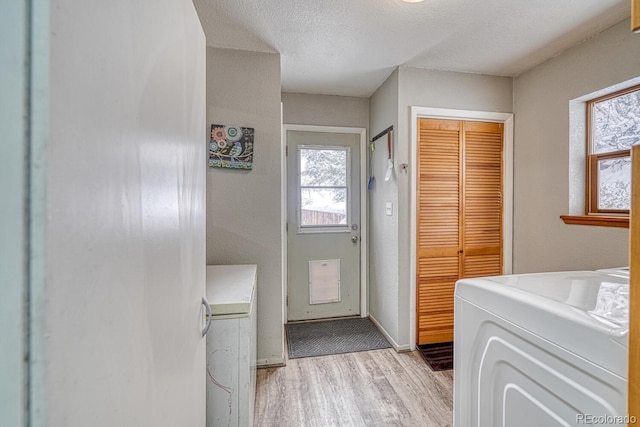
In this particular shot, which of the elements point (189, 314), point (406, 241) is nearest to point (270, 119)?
point (406, 241)

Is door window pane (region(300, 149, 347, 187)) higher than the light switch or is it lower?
higher

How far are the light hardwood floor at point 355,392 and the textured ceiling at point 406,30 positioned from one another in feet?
7.87

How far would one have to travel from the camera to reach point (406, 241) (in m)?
2.47

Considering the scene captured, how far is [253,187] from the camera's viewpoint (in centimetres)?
224

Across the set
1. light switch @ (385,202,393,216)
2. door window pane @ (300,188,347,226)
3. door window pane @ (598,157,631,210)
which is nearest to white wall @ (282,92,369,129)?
door window pane @ (300,188,347,226)

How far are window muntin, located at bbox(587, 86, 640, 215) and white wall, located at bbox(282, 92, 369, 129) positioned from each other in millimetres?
1881

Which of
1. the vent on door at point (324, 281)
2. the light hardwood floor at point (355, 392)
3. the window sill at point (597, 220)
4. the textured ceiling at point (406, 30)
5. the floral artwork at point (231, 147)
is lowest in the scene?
the light hardwood floor at point (355, 392)

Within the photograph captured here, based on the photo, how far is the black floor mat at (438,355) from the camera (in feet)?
7.34

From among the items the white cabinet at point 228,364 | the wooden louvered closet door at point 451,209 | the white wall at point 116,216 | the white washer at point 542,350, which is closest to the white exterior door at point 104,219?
the white wall at point 116,216

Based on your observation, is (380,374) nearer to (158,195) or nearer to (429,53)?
(158,195)

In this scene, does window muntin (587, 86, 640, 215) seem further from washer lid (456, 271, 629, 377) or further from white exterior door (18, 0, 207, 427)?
white exterior door (18, 0, 207, 427)

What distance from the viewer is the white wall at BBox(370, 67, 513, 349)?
8.03 ft

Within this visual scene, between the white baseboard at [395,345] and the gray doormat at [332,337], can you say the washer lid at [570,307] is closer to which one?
the white baseboard at [395,345]

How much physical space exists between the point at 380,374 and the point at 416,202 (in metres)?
1.36
